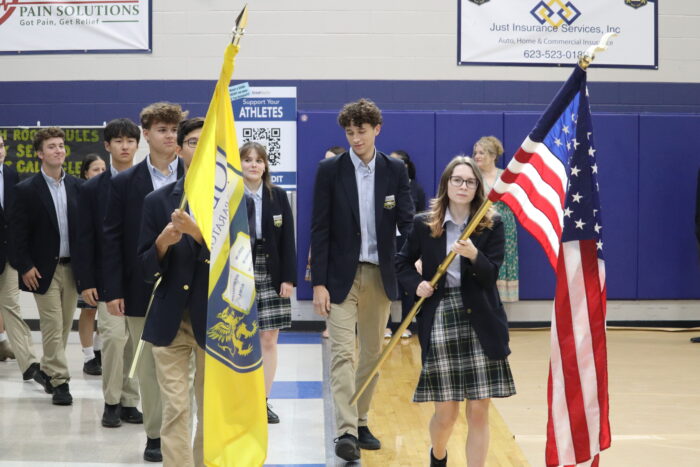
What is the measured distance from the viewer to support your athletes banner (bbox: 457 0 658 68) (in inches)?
396

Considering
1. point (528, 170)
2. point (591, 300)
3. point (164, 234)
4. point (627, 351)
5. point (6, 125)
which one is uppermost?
point (6, 125)

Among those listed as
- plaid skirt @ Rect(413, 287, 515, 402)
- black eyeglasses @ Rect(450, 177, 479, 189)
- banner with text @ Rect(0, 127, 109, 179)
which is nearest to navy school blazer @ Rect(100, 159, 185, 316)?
black eyeglasses @ Rect(450, 177, 479, 189)

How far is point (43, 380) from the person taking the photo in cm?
693

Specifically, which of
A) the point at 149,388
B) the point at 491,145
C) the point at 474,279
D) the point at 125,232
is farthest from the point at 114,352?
the point at 491,145

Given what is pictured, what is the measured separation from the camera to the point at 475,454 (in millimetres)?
4426

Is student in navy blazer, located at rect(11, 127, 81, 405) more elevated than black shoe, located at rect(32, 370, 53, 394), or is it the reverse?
student in navy blazer, located at rect(11, 127, 81, 405)

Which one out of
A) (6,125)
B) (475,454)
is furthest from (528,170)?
(6,125)

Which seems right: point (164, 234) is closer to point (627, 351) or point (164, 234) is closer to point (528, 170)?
point (528, 170)

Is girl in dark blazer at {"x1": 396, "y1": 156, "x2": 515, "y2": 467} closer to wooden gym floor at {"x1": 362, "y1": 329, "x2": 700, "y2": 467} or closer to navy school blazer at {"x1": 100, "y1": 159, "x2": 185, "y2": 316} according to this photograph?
wooden gym floor at {"x1": 362, "y1": 329, "x2": 700, "y2": 467}

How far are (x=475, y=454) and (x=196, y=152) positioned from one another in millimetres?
1904

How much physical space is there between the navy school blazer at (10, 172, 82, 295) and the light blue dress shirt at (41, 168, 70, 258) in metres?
0.04

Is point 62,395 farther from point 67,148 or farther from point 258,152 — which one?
point 67,148

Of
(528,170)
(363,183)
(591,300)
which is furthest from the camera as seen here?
(363,183)

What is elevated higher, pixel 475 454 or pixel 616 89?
pixel 616 89
